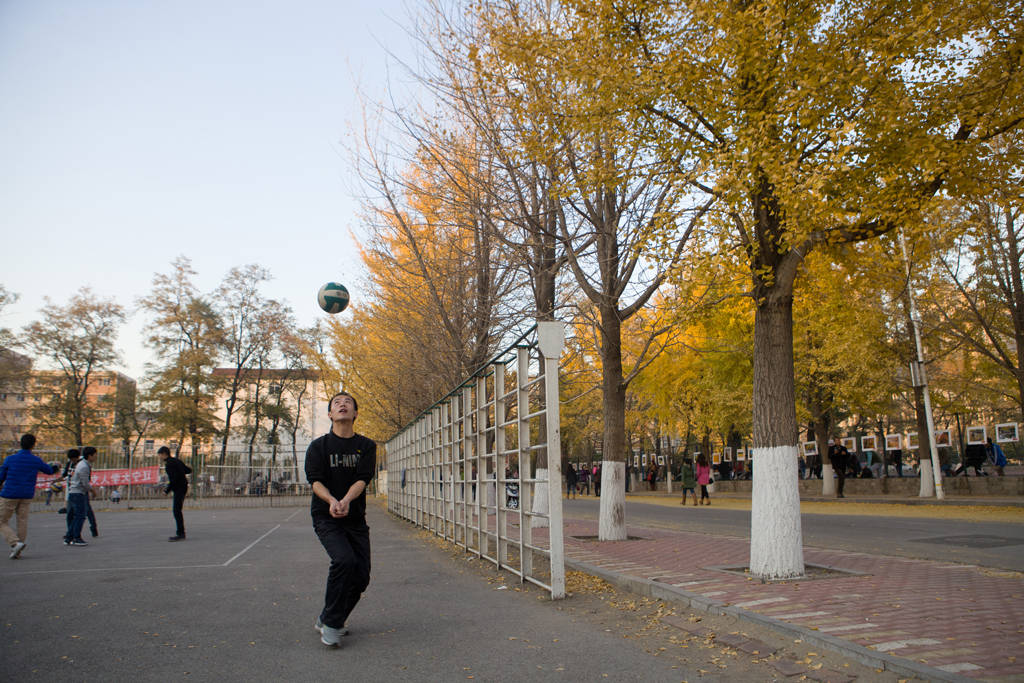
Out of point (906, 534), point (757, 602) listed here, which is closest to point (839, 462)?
point (906, 534)

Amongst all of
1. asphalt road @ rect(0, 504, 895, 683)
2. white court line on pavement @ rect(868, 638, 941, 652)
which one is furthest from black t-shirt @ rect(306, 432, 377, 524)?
white court line on pavement @ rect(868, 638, 941, 652)

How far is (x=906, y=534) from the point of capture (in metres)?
13.0

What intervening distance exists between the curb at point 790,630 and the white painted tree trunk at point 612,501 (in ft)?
12.4

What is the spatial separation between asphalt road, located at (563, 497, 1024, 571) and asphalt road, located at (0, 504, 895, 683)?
569 cm

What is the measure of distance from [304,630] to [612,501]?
7.06m

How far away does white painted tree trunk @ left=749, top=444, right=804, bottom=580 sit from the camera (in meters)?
7.64

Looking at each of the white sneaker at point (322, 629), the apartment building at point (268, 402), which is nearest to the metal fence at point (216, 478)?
the apartment building at point (268, 402)

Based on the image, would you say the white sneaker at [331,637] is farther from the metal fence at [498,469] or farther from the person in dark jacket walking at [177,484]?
the person in dark jacket walking at [177,484]

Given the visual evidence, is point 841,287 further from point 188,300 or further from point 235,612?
point 188,300

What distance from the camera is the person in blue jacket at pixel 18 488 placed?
11297 mm

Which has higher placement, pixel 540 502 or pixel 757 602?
pixel 540 502

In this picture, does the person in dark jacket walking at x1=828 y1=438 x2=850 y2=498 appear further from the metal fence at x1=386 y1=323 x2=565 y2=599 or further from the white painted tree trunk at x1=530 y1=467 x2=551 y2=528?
the metal fence at x1=386 y1=323 x2=565 y2=599

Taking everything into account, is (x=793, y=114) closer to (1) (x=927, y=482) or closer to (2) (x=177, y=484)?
(2) (x=177, y=484)

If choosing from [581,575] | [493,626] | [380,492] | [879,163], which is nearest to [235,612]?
[493,626]
